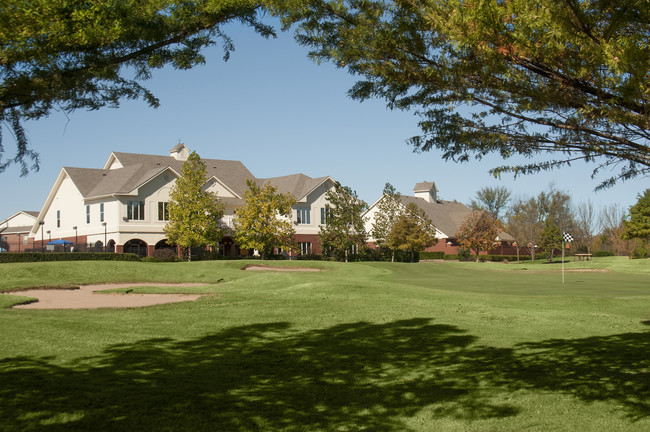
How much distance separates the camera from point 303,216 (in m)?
55.5

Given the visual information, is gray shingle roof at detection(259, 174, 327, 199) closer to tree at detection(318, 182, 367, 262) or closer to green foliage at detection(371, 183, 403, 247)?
tree at detection(318, 182, 367, 262)

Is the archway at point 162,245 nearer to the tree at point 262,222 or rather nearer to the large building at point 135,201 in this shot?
the large building at point 135,201

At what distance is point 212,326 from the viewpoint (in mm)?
13570

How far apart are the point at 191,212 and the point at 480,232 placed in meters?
31.6

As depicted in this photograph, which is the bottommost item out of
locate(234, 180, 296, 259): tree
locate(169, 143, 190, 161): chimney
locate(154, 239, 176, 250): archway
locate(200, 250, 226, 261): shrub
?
locate(200, 250, 226, 261): shrub

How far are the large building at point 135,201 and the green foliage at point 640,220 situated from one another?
2887 centimetres

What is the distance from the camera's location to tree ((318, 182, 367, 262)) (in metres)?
51.8

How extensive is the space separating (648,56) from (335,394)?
556 centimetres

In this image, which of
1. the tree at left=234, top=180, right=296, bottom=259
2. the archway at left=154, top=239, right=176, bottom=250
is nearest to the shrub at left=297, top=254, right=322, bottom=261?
the tree at left=234, top=180, right=296, bottom=259

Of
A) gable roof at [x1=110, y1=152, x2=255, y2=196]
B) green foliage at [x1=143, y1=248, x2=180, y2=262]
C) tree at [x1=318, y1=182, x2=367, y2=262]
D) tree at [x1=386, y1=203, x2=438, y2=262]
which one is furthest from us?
tree at [x1=386, y1=203, x2=438, y2=262]

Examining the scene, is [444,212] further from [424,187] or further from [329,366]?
[329,366]

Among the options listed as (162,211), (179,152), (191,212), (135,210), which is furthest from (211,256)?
(179,152)

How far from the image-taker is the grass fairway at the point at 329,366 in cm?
718

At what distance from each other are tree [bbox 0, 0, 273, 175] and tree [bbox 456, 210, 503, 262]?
57.8m
